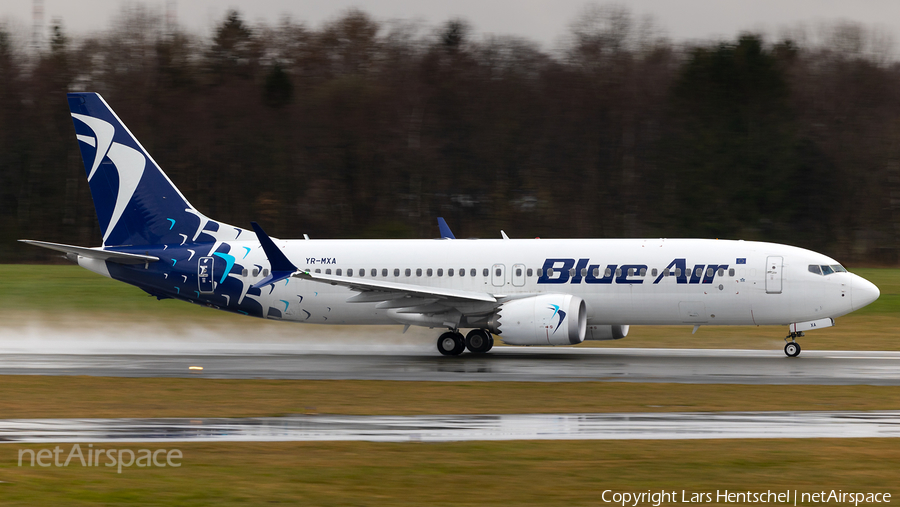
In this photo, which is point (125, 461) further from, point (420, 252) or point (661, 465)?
point (420, 252)

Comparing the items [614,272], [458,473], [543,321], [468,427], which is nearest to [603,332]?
[614,272]

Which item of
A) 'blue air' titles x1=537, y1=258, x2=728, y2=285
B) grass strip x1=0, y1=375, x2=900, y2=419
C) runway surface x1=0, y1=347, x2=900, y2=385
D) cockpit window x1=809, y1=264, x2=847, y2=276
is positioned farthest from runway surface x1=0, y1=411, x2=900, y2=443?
cockpit window x1=809, y1=264, x2=847, y2=276

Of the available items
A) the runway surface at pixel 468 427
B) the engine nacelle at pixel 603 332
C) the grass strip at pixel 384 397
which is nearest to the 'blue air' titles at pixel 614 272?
the engine nacelle at pixel 603 332

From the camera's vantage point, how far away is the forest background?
56031mm

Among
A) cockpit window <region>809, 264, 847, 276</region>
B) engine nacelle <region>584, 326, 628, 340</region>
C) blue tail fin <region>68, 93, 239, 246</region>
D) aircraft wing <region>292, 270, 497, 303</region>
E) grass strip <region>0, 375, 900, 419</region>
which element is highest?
blue tail fin <region>68, 93, 239, 246</region>

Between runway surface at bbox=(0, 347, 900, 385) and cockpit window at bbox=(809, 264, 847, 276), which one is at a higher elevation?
cockpit window at bbox=(809, 264, 847, 276)

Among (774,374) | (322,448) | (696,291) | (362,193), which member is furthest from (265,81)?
(322,448)

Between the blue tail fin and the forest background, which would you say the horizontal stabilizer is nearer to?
the blue tail fin

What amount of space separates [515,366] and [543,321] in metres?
1.77

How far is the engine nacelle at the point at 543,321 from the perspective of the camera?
79.4 feet

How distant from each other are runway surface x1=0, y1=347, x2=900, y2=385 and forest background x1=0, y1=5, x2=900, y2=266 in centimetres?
2943

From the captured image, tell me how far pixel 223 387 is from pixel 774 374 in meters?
11.7

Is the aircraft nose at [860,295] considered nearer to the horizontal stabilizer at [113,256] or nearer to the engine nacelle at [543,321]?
the engine nacelle at [543,321]

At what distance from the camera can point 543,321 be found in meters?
24.3
